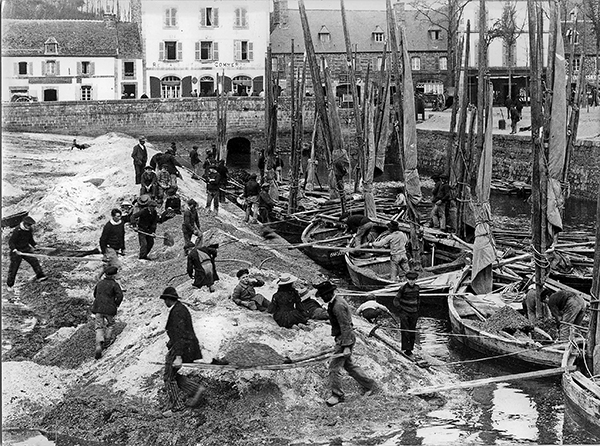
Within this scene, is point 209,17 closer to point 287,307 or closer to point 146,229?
point 146,229

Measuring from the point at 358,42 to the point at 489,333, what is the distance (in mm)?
56142

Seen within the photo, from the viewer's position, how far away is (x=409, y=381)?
47.4 feet

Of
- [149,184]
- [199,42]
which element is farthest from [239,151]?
[149,184]

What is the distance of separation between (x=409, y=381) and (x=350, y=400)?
4.27 ft

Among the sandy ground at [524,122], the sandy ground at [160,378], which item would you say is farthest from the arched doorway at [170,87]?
the sandy ground at [160,378]

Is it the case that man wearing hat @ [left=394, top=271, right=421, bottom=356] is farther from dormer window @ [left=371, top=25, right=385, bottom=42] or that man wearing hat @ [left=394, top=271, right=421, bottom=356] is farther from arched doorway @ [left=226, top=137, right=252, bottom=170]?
dormer window @ [left=371, top=25, right=385, bottom=42]

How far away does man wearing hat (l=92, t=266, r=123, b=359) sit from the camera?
15273mm

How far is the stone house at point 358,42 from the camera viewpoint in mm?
71000

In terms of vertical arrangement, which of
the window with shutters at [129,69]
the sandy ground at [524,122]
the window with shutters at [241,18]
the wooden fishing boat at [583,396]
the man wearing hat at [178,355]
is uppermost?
the window with shutters at [241,18]

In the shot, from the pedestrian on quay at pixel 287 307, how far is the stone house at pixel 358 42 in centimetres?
5477

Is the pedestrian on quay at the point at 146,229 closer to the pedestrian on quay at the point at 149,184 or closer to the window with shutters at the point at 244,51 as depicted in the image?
the pedestrian on quay at the point at 149,184

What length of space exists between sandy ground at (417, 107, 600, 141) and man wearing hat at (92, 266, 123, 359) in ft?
93.8

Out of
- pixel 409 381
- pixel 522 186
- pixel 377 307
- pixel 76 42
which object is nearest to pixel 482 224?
pixel 377 307

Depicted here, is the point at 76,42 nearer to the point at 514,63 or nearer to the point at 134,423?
the point at 514,63
